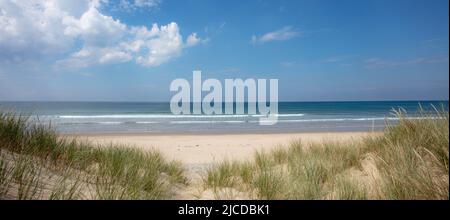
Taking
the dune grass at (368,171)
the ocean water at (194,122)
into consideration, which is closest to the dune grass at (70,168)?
the ocean water at (194,122)

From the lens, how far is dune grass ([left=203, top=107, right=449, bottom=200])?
347cm

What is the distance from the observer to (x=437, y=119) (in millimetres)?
5020

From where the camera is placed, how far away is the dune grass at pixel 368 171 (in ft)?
11.4

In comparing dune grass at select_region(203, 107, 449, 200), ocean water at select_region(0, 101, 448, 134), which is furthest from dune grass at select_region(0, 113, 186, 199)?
dune grass at select_region(203, 107, 449, 200)

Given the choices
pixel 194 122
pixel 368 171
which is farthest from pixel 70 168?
pixel 194 122

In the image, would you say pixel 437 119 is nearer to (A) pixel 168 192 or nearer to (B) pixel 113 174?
(A) pixel 168 192

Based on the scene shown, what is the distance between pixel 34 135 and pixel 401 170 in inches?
187

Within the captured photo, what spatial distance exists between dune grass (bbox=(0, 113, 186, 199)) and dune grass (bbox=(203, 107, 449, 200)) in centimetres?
114

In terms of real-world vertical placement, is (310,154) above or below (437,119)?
below

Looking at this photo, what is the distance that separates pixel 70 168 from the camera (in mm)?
4438

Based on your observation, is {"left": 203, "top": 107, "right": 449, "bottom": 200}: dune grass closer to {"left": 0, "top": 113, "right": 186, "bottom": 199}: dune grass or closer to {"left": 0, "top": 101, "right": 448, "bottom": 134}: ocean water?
{"left": 0, "top": 101, "right": 448, "bottom": 134}: ocean water
